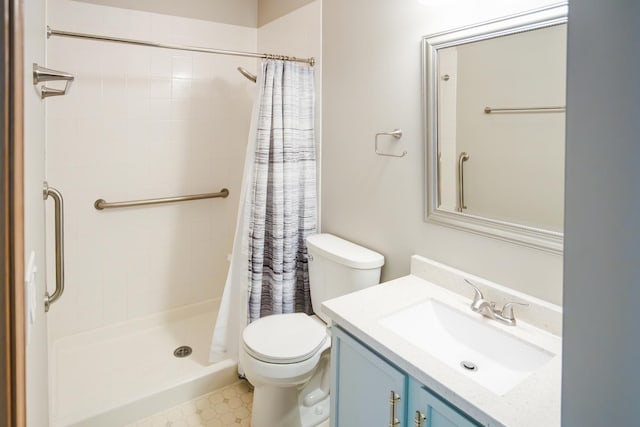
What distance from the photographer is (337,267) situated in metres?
1.85

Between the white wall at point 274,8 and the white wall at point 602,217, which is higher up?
the white wall at point 274,8

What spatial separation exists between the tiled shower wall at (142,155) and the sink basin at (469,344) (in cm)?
181

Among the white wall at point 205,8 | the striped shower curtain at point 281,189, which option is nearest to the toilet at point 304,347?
the striped shower curtain at point 281,189

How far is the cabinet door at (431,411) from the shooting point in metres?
0.97

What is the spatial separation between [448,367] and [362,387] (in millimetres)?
346

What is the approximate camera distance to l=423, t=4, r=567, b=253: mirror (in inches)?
47.8

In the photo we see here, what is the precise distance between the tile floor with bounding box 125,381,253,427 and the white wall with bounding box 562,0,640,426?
1.76m

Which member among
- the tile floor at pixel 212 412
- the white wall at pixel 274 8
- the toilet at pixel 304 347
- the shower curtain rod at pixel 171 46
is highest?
the white wall at pixel 274 8

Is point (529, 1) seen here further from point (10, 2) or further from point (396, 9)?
point (10, 2)

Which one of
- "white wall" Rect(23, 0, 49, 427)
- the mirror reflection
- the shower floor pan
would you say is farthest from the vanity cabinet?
the shower floor pan

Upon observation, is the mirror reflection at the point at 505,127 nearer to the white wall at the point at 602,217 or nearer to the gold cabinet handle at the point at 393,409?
the gold cabinet handle at the point at 393,409

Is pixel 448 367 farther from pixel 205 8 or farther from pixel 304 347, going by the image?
pixel 205 8

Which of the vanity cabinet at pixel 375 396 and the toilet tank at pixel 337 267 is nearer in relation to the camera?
the vanity cabinet at pixel 375 396

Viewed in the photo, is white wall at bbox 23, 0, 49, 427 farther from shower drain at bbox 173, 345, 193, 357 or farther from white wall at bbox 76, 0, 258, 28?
white wall at bbox 76, 0, 258, 28
